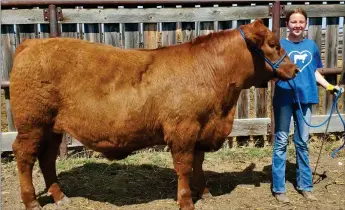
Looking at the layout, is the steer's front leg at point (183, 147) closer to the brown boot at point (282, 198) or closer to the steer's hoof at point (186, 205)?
the steer's hoof at point (186, 205)

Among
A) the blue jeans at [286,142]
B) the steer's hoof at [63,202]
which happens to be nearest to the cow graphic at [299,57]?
the blue jeans at [286,142]

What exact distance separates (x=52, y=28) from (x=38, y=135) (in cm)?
211

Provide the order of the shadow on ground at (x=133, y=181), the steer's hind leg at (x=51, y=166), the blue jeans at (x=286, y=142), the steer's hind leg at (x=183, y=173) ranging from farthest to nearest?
the shadow on ground at (x=133, y=181)
the steer's hind leg at (x=51, y=166)
the blue jeans at (x=286, y=142)
the steer's hind leg at (x=183, y=173)

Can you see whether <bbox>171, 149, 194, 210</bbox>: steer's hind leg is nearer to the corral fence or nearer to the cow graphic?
the cow graphic

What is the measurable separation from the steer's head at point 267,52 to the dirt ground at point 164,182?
1.53m

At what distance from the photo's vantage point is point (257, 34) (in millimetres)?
3721

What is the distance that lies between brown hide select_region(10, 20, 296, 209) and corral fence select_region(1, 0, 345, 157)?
160 centimetres

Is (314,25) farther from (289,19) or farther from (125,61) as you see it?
(125,61)

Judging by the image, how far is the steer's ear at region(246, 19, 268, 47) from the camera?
3.71 meters

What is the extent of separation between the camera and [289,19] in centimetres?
398

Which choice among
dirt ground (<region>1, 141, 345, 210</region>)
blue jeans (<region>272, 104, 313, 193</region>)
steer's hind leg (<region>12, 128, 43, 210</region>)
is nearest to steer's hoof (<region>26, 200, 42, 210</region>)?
steer's hind leg (<region>12, 128, 43, 210</region>)

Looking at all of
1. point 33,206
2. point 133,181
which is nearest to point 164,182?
point 133,181

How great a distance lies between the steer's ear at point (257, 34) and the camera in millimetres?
3715

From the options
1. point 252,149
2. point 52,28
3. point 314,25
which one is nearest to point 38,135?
point 52,28
